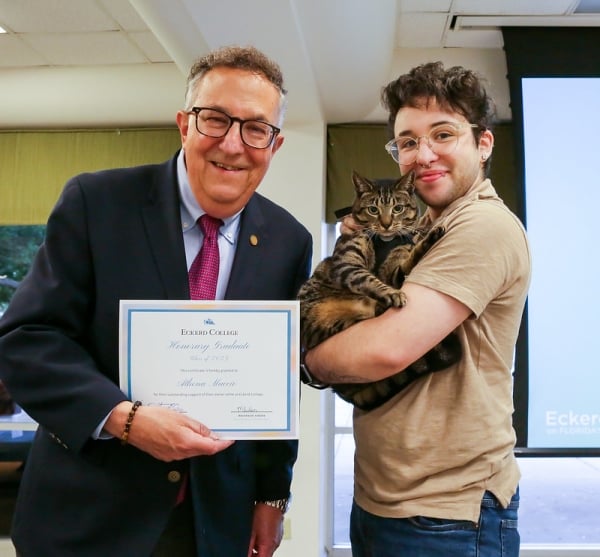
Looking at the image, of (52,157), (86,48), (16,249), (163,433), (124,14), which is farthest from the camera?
(16,249)

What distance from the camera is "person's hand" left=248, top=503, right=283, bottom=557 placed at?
4.38ft

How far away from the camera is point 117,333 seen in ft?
3.66

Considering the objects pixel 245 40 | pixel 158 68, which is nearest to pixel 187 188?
pixel 245 40

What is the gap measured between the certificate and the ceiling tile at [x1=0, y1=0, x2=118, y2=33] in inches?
97.0

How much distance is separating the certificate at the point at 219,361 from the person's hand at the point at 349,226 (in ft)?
1.71

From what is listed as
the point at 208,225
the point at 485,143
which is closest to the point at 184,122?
the point at 208,225

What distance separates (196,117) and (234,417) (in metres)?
0.60

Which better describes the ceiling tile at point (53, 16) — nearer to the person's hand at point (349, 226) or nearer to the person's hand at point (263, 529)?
the person's hand at point (349, 226)

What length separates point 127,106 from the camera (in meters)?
3.69

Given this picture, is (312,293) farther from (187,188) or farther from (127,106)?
(127,106)

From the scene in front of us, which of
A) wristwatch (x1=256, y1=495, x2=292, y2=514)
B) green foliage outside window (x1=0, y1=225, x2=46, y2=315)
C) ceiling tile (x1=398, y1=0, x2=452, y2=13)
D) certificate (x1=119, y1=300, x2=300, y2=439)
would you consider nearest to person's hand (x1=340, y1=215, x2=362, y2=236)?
certificate (x1=119, y1=300, x2=300, y2=439)

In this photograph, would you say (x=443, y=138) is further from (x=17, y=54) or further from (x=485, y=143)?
(x=17, y=54)

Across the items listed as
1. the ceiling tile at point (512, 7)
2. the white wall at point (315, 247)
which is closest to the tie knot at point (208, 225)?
the white wall at point (315, 247)

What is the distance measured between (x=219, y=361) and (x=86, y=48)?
3000 mm
